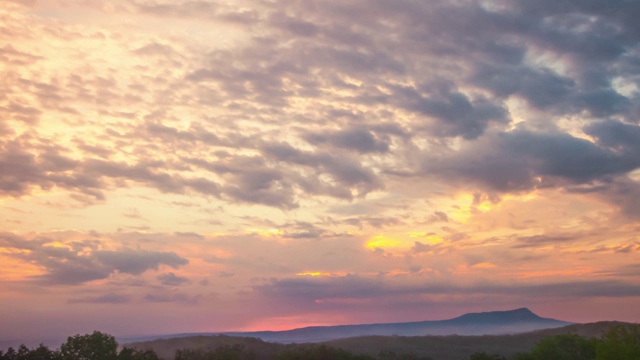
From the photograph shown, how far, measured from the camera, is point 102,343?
112000mm

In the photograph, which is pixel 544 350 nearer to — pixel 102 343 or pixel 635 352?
pixel 635 352

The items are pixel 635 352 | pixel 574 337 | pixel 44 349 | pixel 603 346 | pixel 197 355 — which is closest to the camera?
pixel 635 352

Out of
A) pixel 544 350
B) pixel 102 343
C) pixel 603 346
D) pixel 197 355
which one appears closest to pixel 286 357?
pixel 197 355

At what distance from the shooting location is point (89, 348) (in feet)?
366

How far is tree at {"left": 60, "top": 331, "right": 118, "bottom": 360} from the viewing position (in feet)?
364

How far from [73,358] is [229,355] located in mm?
31435

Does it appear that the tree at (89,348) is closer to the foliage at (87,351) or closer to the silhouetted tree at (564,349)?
the foliage at (87,351)

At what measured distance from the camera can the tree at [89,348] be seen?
111m

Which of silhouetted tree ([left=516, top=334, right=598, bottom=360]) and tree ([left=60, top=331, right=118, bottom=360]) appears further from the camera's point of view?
silhouetted tree ([left=516, top=334, right=598, bottom=360])

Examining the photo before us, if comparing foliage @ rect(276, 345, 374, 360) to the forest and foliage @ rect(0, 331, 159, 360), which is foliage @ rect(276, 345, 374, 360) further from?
foliage @ rect(0, 331, 159, 360)

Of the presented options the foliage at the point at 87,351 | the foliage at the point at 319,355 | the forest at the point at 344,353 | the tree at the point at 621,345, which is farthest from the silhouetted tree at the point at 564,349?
the foliage at the point at 87,351

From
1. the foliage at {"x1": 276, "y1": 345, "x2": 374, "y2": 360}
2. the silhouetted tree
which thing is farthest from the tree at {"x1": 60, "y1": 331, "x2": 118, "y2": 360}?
the silhouetted tree

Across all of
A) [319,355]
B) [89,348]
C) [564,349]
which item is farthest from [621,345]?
[89,348]

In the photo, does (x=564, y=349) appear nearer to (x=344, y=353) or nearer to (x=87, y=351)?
(x=344, y=353)
